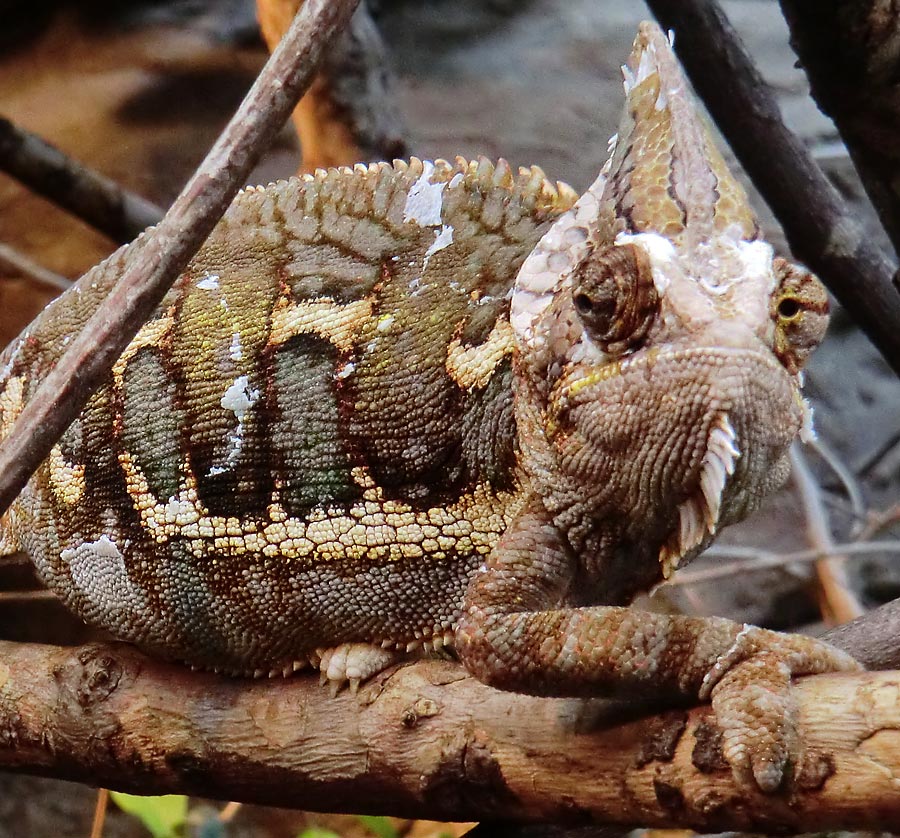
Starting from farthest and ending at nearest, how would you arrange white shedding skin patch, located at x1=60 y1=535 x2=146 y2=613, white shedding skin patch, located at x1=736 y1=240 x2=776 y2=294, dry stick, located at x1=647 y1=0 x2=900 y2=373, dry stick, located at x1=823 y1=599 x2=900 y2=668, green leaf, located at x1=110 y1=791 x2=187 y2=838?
green leaf, located at x1=110 y1=791 x2=187 y2=838
dry stick, located at x1=647 y1=0 x2=900 y2=373
white shedding skin patch, located at x1=60 y1=535 x2=146 y2=613
dry stick, located at x1=823 y1=599 x2=900 y2=668
white shedding skin patch, located at x1=736 y1=240 x2=776 y2=294

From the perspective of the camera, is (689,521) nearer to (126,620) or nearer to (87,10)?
(126,620)

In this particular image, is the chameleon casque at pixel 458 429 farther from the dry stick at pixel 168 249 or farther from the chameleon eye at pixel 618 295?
the dry stick at pixel 168 249

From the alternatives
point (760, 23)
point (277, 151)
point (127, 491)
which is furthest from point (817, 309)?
point (760, 23)

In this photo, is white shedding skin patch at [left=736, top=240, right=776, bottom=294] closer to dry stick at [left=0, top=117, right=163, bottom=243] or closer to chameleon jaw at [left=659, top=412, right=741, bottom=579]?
chameleon jaw at [left=659, top=412, right=741, bottom=579]

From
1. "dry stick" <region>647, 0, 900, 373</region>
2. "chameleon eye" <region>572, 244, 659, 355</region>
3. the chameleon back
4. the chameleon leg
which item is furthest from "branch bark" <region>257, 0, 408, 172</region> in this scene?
"chameleon eye" <region>572, 244, 659, 355</region>

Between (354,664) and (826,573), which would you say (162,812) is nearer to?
(354,664)

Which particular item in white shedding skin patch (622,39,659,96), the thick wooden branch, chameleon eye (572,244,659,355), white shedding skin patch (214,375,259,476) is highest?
white shedding skin patch (622,39,659,96)

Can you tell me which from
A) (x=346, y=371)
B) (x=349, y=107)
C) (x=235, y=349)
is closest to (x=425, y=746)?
(x=346, y=371)
